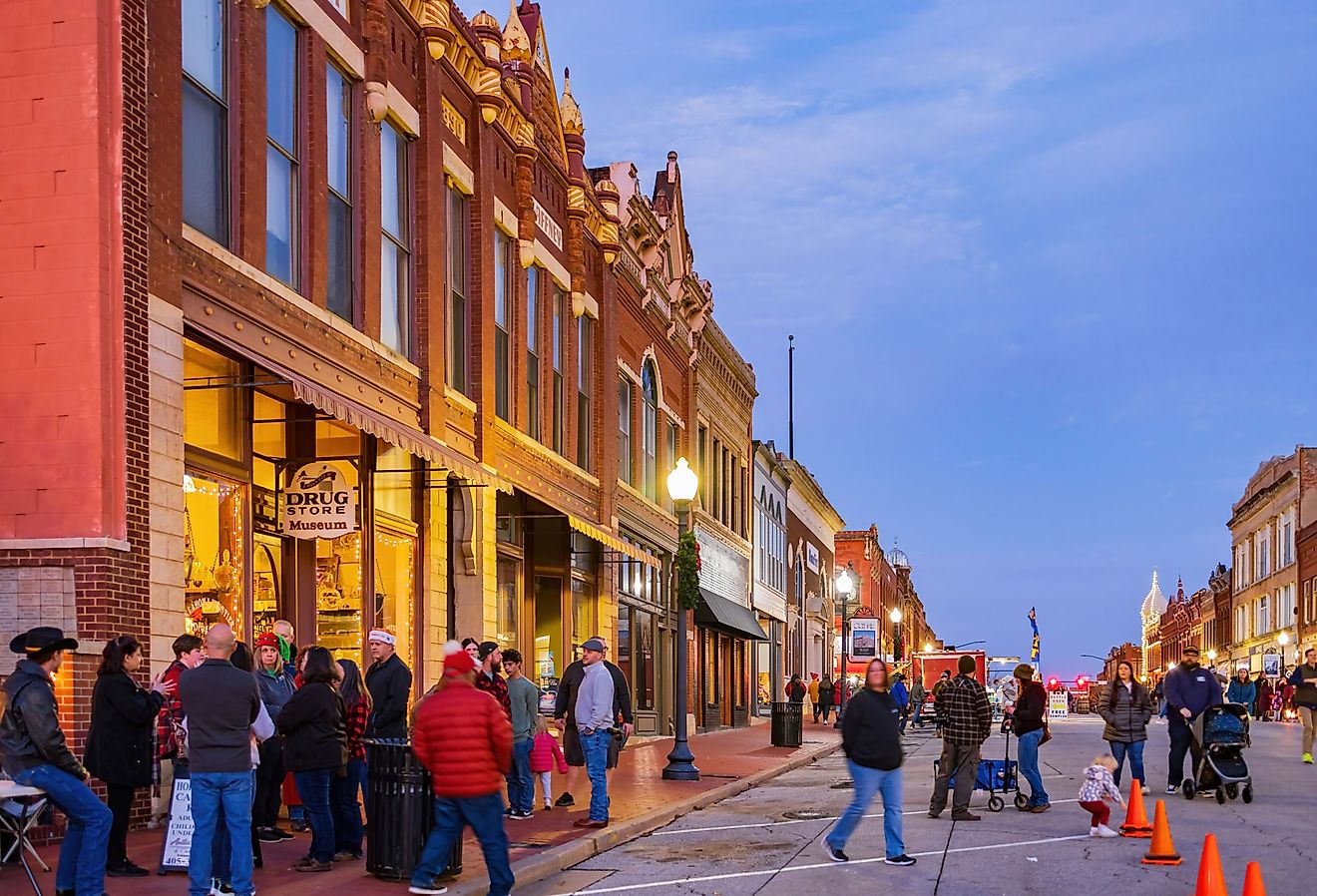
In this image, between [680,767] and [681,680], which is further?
[681,680]

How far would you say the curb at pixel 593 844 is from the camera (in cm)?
1158

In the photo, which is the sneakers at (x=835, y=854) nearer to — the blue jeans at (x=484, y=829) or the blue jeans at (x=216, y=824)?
the blue jeans at (x=484, y=829)

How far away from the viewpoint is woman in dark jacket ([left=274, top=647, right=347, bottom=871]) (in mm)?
11742

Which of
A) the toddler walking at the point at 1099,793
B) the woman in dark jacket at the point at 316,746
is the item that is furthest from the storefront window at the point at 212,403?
the toddler walking at the point at 1099,793

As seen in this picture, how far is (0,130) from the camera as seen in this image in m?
13.5

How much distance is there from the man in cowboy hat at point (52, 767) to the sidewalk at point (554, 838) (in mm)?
786

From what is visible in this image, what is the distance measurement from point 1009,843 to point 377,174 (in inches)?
443

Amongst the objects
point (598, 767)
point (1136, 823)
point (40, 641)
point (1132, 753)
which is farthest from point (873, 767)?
point (40, 641)

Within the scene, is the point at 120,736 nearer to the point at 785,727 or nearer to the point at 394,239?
the point at 394,239

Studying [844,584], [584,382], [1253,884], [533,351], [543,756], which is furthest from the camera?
[844,584]

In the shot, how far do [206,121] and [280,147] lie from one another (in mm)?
1694

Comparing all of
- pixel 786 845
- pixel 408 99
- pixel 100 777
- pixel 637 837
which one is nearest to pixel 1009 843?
pixel 786 845

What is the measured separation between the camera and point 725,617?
41188mm

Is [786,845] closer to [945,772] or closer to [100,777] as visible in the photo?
[945,772]
